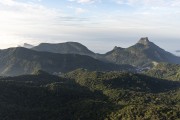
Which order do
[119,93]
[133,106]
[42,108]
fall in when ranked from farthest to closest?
[119,93], [42,108], [133,106]

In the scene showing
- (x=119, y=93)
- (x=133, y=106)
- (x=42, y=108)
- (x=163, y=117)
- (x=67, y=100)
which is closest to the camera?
(x=163, y=117)

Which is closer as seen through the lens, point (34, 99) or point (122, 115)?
point (122, 115)

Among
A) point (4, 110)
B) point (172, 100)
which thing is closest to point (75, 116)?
point (4, 110)

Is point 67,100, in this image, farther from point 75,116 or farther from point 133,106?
point 133,106

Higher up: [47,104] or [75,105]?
[75,105]

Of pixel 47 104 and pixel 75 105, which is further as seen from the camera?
pixel 47 104

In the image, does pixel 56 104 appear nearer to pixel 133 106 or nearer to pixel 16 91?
pixel 16 91

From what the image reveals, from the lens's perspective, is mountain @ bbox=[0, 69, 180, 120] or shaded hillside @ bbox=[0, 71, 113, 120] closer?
mountain @ bbox=[0, 69, 180, 120]

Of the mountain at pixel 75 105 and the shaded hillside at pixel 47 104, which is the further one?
the shaded hillside at pixel 47 104

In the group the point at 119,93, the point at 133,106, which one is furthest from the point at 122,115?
the point at 119,93
